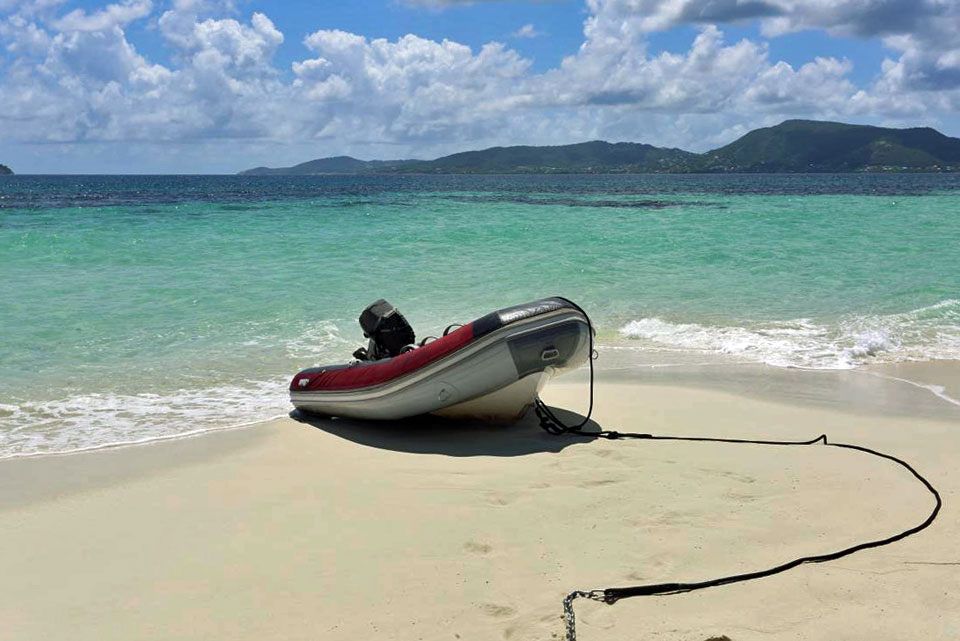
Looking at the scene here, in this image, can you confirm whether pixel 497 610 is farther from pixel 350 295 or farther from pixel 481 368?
pixel 350 295

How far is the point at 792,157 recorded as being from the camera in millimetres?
172625

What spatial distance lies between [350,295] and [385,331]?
653 centimetres

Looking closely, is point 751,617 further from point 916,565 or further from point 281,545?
point 281,545

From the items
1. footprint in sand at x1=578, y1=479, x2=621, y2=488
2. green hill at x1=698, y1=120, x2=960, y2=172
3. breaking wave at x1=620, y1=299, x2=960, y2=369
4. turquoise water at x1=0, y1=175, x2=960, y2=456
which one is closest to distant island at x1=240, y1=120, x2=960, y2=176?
green hill at x1=698, y1=120, x2=960, y2=172

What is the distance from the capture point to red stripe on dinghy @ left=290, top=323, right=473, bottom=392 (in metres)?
5.71

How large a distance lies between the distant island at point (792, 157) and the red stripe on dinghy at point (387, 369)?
150658 millimetres

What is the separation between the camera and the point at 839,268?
15.4 m

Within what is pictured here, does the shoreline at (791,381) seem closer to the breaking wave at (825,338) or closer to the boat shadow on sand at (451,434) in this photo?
the breaking wave at (825,338)

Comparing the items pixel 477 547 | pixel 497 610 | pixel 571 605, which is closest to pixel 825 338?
pixel 477 547

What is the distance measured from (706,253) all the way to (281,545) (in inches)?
600

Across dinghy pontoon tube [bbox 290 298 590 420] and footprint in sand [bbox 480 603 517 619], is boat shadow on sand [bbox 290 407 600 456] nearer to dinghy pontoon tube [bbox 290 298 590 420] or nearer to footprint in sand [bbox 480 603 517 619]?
dinghy pontoon tube [bbox 290 298 590 420]

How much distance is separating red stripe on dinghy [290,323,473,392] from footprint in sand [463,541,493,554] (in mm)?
1997

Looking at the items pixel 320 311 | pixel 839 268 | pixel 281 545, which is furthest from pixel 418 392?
pixel 839 268

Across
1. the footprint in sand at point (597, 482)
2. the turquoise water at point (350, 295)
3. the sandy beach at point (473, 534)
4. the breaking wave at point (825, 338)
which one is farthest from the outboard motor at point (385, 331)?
the breaking wave at point (825, 338)
